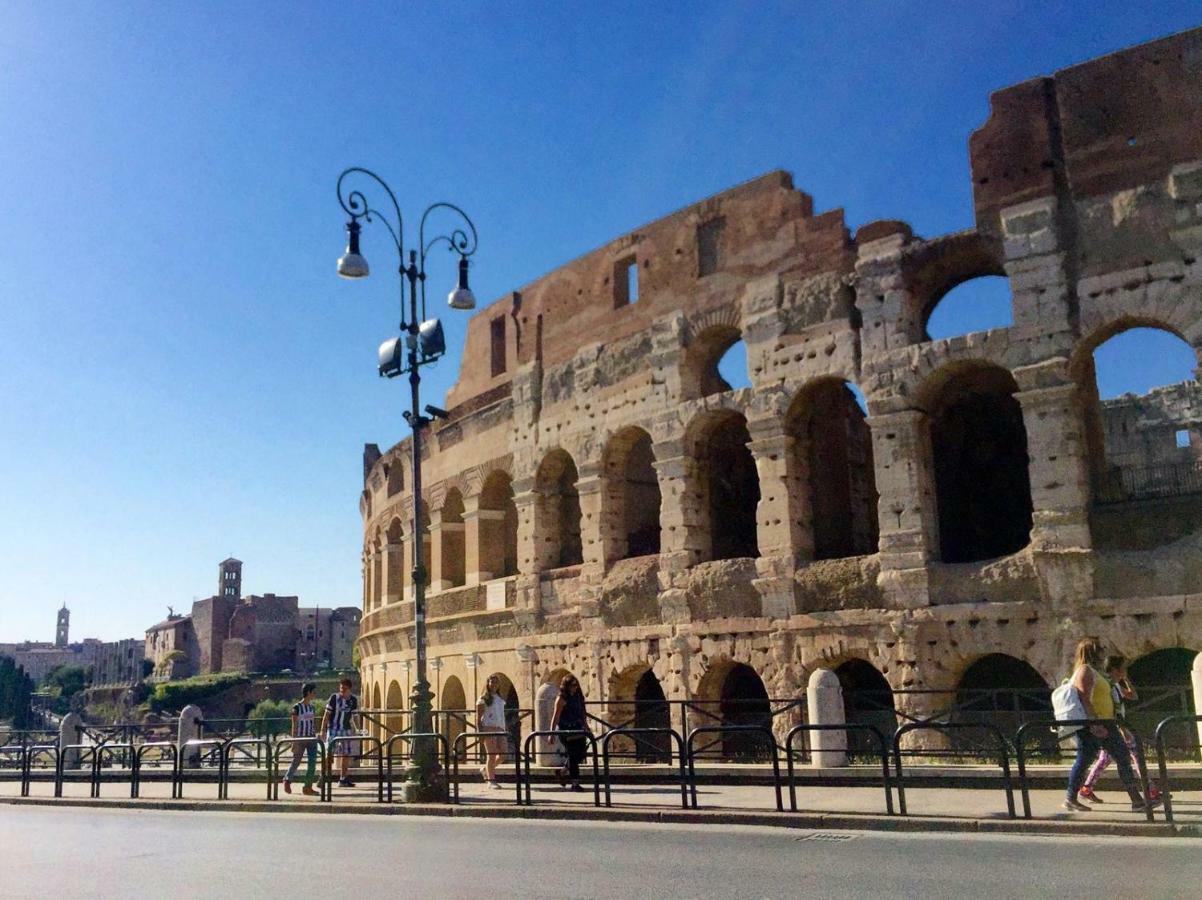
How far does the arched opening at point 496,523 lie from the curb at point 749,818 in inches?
391

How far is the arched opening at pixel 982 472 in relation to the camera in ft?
71.2

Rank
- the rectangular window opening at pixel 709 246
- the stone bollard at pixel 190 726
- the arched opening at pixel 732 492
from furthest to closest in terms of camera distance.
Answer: the arched opening at pixel 732 492 < the stone bollard at pixel 190 726 < the rectangular window opening at pixel 709 246

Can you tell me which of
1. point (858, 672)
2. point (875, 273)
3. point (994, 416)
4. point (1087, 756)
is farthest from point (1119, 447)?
point (1087, 756)

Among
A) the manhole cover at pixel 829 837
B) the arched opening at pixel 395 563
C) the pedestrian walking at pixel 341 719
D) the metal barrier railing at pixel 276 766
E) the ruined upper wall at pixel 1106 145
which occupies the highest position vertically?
the ruined upper wall at pixel 1106 145

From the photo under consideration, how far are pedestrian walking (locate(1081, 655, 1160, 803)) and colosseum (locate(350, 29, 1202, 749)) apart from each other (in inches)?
101

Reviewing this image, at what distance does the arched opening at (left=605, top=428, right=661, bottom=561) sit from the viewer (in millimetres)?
21078

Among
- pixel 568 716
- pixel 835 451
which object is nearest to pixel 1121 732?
pixel 568 716

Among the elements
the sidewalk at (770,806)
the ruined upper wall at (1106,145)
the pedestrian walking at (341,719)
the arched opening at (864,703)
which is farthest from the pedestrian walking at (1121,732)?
the pedestrian walking at (341,719)

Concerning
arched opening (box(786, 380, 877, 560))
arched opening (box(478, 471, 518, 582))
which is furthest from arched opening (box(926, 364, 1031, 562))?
arched opening (box(478, 471, 518, 582))

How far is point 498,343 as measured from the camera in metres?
24.7

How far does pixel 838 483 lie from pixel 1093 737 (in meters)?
11.3

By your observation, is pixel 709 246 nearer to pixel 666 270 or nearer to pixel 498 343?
pixel 666 270

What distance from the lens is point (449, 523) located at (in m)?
25.6

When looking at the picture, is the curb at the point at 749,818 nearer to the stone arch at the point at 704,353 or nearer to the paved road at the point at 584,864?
the paved road at the point at 584,864
